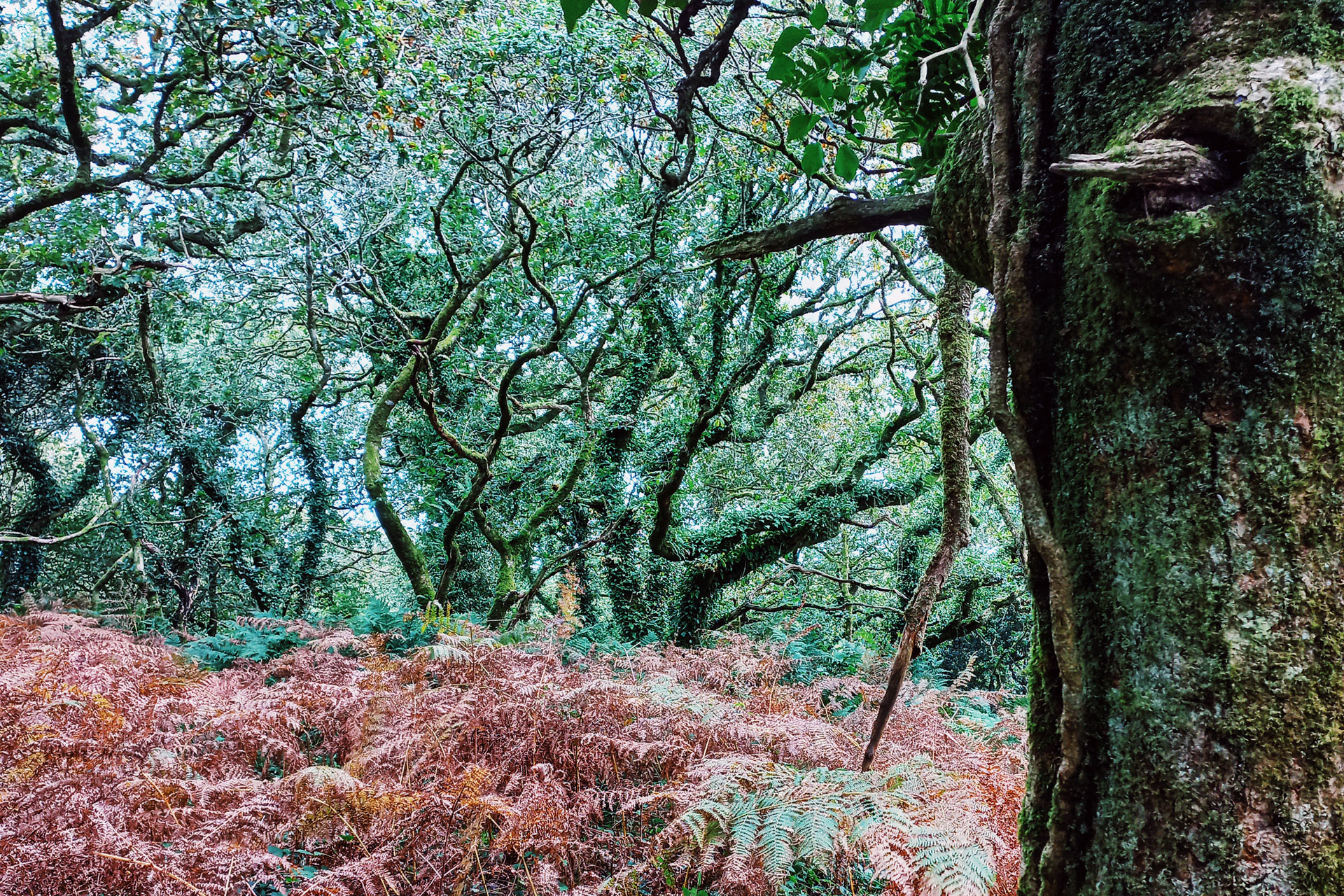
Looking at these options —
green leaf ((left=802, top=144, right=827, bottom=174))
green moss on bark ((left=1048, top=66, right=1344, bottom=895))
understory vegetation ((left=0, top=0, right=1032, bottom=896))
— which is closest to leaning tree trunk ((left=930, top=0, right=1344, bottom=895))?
green moss on bark ((left=1048, top=66, right=1344, bottom=895))

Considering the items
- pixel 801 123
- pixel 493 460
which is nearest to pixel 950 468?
pixel 801 123

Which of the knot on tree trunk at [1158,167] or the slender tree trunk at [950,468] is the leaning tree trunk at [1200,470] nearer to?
the knot on tree trunk at [1158,167]

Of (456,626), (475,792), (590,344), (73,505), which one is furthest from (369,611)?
(73,505)

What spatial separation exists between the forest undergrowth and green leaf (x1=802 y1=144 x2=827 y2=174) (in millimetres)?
2007

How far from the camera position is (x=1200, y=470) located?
3.30 ft

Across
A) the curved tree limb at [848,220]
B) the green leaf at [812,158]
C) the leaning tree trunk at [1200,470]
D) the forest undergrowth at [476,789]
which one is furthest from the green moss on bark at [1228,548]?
the forest undergrowth at [476,789]

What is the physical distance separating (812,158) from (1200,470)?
1.23 m

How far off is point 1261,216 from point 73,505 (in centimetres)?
1485

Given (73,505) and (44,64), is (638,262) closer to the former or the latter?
(44,64)

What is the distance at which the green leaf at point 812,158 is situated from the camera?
1812 mm

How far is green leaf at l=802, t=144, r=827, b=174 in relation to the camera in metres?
1.81

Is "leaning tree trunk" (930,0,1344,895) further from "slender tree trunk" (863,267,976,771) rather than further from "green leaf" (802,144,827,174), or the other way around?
"slender tree trunk" (863,267,976,771)

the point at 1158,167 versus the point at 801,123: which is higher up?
the point at 801,123

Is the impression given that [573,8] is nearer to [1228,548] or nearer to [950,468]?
[1228,548]
